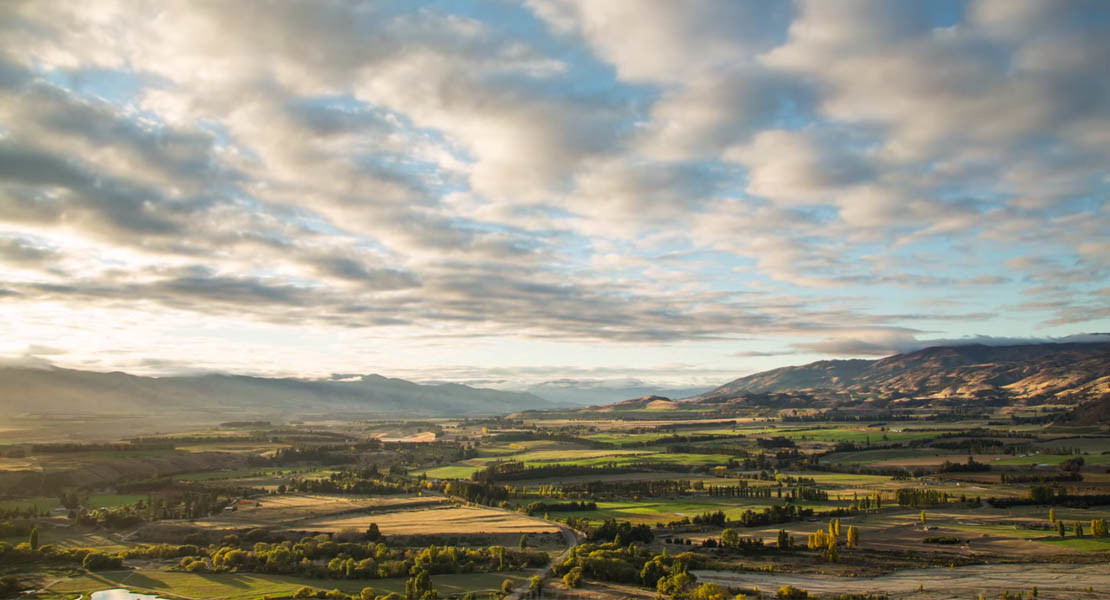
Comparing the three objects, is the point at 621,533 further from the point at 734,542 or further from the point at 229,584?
Result: the point at 229,584

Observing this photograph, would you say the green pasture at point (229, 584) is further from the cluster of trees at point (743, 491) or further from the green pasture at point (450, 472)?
the green pasture at point (450, 472)

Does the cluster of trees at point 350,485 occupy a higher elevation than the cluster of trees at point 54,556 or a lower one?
lower

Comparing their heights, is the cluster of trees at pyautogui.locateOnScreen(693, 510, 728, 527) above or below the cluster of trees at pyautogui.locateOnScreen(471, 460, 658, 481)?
above

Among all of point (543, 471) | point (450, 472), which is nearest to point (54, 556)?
point (450, 472)

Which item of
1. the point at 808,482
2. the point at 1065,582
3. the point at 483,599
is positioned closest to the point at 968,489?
the point at 808,482

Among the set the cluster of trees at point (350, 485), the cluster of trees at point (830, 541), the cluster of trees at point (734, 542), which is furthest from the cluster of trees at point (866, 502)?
the cluster of trees at point (350, 485)

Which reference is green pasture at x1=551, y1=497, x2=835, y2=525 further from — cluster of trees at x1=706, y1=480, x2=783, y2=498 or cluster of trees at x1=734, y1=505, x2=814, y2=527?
cluster of trees at x1=734, y1=505, x2=814, y2=527

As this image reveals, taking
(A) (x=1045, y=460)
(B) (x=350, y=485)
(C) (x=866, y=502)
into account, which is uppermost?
(A) (x=1045, y=460)

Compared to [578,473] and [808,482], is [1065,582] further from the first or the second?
[578,473]

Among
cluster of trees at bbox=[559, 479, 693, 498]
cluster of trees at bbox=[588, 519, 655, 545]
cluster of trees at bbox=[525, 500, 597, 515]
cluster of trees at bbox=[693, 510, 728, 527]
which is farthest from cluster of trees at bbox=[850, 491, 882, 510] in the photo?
cluster of trees at bbox=[525, 500, 597, 515]

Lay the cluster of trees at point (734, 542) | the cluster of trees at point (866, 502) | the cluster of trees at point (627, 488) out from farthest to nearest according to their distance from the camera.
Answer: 1. the cluster of trees at point (627, 488)
2. the cluster of trees at point (866, 502)
3. the cluster of trees at point (734, 542)

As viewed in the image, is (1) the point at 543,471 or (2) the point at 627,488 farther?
(1) the point at 543,471

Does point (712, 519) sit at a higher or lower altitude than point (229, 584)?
higher
